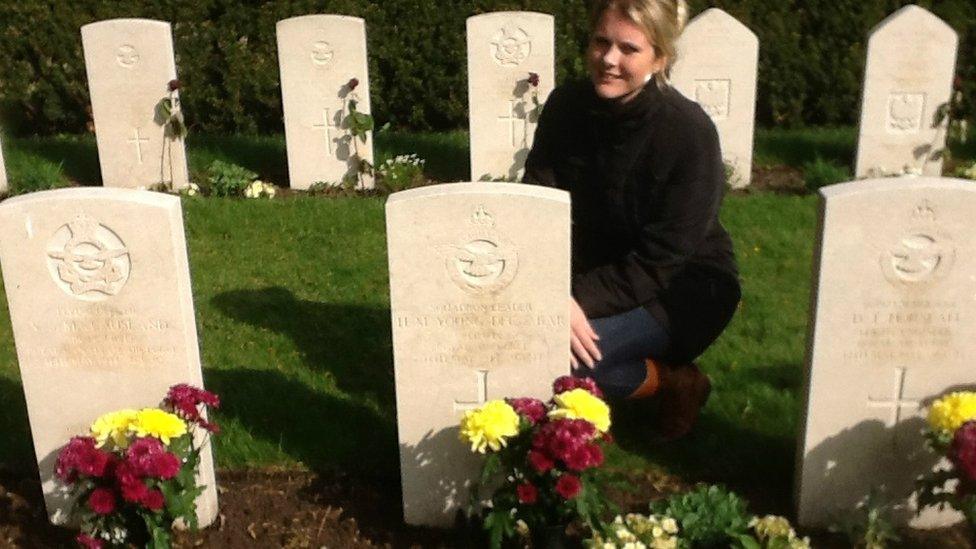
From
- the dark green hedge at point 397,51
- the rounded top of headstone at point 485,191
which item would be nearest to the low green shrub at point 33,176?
the dark green hedge at point 397,51

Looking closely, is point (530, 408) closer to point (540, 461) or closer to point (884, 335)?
point (540, 461)

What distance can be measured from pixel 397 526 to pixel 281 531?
0.40 m

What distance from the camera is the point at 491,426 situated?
3.15m

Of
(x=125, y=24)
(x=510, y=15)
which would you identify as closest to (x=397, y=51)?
(x=510, y=15)

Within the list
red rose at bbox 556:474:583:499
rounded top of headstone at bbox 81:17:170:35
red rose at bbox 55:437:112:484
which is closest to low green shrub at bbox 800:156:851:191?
rounded top of headstone at bbox 81:17:170:35

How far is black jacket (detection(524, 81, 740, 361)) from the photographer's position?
12.1 feet

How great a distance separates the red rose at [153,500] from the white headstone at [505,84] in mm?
4630


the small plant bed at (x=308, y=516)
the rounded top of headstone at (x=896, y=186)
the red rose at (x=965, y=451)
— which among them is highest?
the rounded top of headstone at (x=896, y=186)

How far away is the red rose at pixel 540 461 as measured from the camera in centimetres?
304

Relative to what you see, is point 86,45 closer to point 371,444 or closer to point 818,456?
point 371,444

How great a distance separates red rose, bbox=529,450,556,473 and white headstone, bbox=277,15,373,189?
4676 millimetres

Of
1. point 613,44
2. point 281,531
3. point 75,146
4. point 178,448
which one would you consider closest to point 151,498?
point 178,448

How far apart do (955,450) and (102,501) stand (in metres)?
2.52

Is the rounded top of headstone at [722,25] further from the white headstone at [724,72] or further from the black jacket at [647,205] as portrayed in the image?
the black jacket at [647,205]
